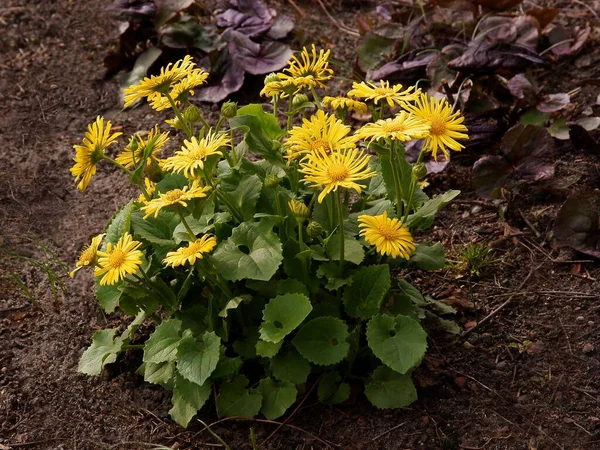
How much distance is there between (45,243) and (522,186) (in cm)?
180

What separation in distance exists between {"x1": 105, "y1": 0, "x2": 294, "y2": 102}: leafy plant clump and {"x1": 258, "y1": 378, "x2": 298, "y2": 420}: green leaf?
5.56 feet

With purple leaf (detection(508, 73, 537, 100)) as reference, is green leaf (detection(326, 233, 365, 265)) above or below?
above

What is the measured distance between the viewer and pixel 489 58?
116 inches

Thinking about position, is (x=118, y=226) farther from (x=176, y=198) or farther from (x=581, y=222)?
(x=581, y=222)

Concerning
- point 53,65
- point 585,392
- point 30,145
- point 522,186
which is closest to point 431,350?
point 585,392

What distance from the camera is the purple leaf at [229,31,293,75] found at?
338 cm

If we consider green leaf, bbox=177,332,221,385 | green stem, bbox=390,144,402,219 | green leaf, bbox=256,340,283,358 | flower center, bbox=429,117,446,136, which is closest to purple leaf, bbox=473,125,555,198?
green stem, bbox=390,144,402,219

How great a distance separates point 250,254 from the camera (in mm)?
1876

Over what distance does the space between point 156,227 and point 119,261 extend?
23 centimetres

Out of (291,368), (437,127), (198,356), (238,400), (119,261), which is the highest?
(437,127)

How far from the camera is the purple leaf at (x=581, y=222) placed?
8.16ft

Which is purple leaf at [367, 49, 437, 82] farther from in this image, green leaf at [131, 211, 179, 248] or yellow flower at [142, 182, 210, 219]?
yellow flower at [142, 182, 210, 219]

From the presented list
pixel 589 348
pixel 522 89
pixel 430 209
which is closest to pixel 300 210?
pixel 430 209

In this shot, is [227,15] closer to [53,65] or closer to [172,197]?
[53,65]
